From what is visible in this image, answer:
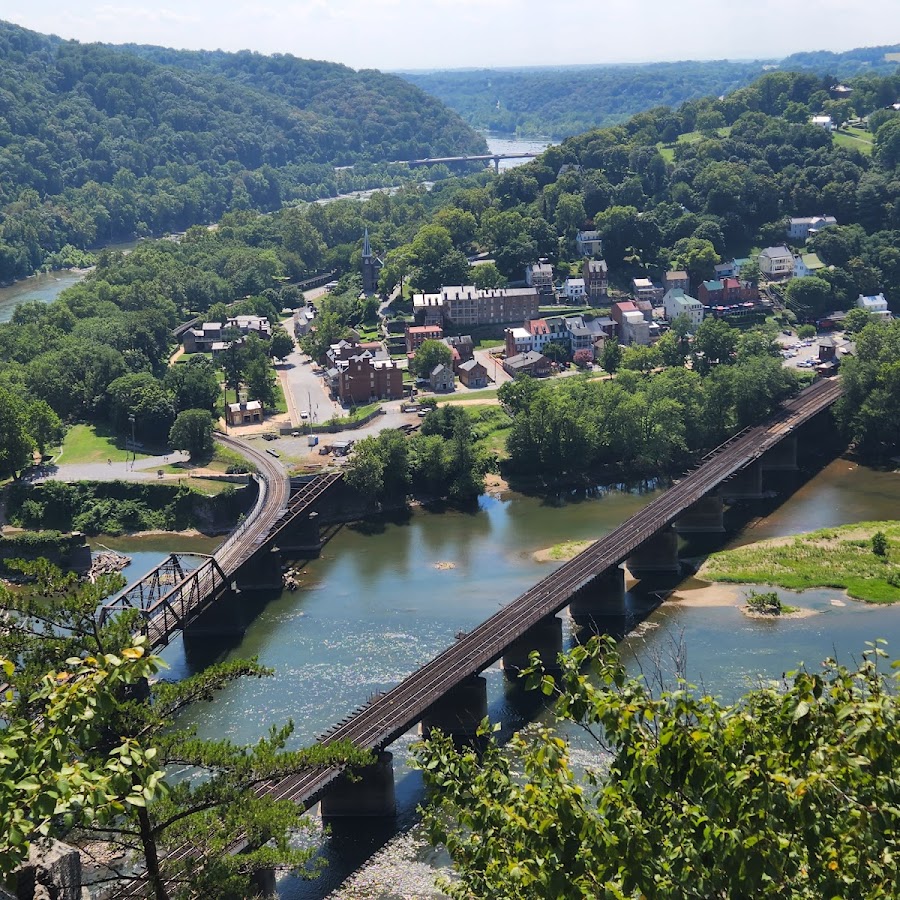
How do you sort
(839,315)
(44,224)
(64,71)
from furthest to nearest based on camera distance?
(64,71)
(44,224)
(839,315)

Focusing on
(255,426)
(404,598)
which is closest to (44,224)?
(255,426)

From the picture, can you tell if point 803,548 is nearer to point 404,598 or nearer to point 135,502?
point 404,598

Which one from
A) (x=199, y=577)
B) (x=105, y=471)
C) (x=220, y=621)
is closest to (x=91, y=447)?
(x=105, y=471)

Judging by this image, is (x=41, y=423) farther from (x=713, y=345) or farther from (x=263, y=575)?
(x=713, y=345)

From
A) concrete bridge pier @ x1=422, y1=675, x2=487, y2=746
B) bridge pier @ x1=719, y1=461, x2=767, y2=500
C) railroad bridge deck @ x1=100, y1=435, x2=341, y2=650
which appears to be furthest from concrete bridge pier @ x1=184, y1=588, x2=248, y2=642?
bridge pier @ x1=719, y1=461, x2=767, y2=500

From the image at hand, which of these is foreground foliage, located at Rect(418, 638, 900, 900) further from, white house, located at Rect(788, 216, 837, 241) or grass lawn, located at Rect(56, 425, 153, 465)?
white house, located at Rect(788, 216, 837, 241)

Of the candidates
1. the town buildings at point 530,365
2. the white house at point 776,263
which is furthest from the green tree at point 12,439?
the white house at point 776,263

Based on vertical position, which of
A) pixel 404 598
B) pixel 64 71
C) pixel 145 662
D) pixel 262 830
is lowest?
pixel 404 598
